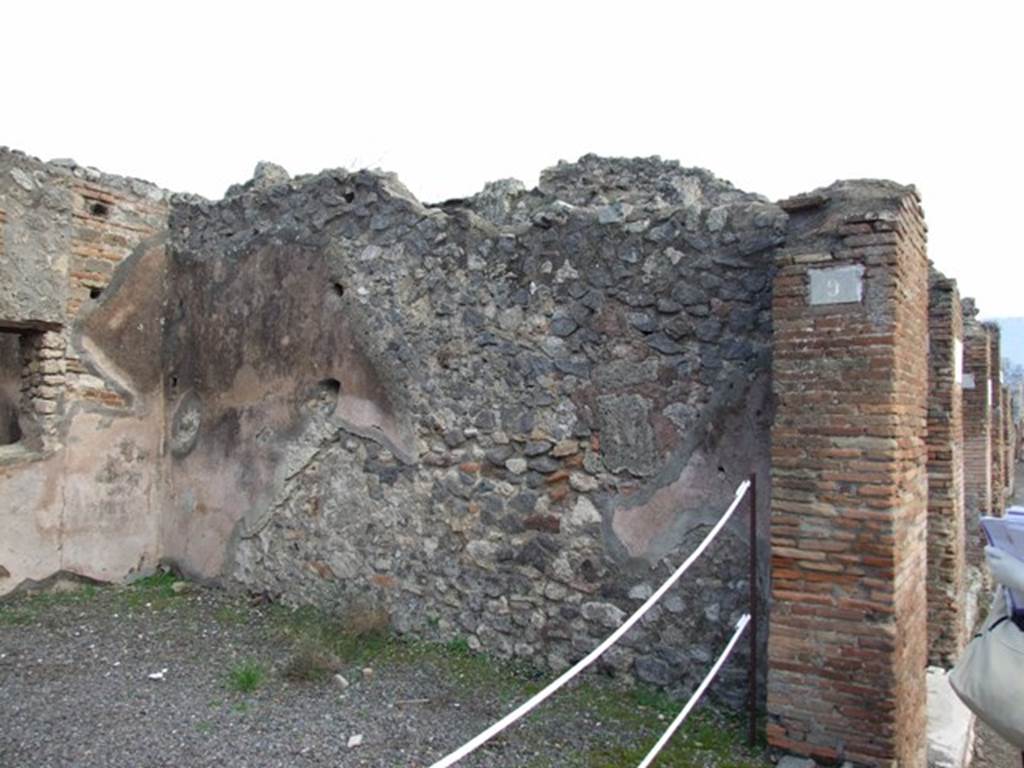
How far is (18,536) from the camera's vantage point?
18.1 ft

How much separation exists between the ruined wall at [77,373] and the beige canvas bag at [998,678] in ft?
18.4

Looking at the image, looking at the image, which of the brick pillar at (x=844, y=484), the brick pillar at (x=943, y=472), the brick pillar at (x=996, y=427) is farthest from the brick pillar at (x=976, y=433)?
the brick pillar at (x=844, y=484)

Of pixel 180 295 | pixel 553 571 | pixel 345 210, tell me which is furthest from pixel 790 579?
pixel 180 295

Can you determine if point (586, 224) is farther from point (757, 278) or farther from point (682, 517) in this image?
point (682, 517)

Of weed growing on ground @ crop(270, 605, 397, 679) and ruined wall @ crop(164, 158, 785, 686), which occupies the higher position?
ruined wall @ crop(164, 158, 785, 686)

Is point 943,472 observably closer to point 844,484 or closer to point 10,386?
point 844,484

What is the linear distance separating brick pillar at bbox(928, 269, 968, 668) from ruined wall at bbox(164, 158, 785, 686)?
195 centimetres

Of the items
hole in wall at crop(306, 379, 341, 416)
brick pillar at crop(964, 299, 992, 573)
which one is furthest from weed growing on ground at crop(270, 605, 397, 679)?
brick pillar at crop(964, 299, 992, 573)

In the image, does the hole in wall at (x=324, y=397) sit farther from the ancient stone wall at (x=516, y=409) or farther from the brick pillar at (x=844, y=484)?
the brick pillar at (x=844, y=484)

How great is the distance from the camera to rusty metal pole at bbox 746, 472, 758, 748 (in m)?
3.59

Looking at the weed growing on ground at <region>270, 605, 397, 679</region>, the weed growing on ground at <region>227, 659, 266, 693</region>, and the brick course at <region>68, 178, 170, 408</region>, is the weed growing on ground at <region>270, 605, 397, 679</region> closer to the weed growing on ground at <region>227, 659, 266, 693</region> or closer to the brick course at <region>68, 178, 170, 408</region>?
the weed growing on ground at <region>227, 659, 266, 693</region>

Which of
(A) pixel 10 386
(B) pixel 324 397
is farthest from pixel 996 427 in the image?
(A) pixel 10 386

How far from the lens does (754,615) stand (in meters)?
3.77

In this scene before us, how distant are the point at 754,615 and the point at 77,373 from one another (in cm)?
495
